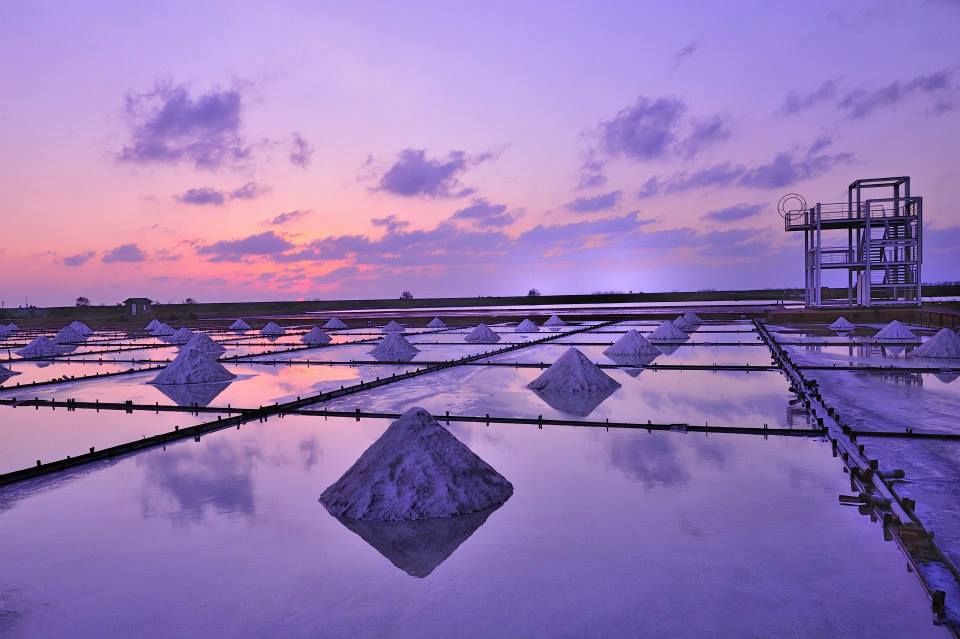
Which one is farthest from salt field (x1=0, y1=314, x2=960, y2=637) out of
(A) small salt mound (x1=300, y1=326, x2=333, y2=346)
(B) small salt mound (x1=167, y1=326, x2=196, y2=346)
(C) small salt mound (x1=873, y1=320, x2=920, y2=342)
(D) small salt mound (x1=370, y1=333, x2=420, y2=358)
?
(B) small salt mound (x1=167, y1=326, x2=196, y2=346)

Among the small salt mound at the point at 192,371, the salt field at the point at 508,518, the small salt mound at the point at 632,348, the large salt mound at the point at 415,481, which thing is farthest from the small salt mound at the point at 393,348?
the large salt mound at the point at 415,481

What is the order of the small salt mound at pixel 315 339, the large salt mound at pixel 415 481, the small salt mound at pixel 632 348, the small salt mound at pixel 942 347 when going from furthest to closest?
the small salt mound at pixel 315 339 → the small salt mound at pixel 632 348 → the small salt mound at pixel 942 347 → the large salt mound at pixel 415 481

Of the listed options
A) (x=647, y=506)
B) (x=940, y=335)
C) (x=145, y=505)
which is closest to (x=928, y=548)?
(x=647, y=506)

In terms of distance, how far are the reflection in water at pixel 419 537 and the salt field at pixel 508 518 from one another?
34mm

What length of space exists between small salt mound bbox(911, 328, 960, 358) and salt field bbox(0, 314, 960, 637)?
5443 mm

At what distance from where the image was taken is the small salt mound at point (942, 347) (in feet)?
Result: 70.0

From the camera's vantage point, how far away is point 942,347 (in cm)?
2158

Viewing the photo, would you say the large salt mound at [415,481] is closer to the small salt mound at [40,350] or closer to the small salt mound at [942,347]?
the small salt mound at [942,347]

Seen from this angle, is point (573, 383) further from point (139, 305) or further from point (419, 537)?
point (139, 305)

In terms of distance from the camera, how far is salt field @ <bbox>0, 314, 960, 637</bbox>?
5129 millimetres

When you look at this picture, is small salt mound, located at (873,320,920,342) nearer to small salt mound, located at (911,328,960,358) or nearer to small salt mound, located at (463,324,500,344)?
small salt mound, located at (911,328,960,358)

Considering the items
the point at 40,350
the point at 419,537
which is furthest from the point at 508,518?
A: the point at 40,350

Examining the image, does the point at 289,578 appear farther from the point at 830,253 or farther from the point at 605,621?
the point at 830,253

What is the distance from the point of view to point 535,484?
27.9ft
